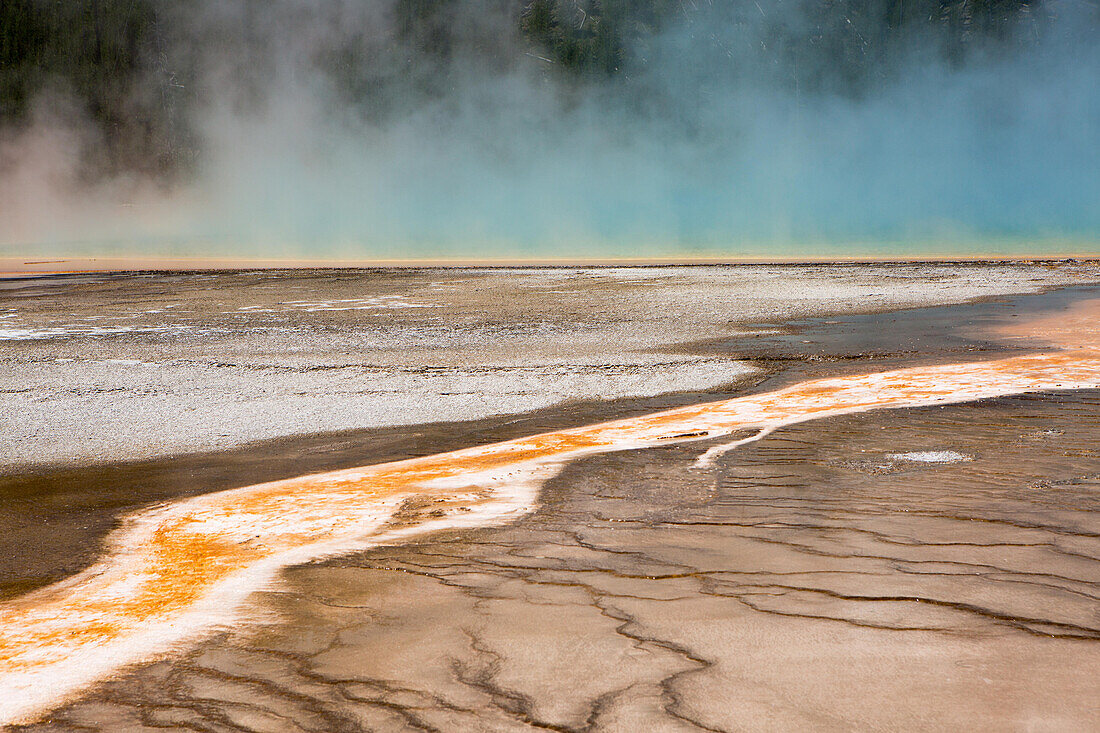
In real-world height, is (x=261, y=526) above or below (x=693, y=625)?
below

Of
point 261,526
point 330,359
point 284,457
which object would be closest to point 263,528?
point 261,526

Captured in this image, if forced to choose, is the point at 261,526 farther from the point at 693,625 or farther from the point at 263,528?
the point at 693,625

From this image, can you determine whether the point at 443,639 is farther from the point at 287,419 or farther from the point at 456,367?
the point at 456,367

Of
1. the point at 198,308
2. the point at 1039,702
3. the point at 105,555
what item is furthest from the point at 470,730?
the point at 198,308

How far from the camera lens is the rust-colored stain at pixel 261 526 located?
2600 millimetres

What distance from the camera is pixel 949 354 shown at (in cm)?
964

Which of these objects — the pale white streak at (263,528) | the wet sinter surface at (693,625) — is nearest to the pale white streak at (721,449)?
the pale white streak at (263,528)

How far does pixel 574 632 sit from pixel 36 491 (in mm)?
3675

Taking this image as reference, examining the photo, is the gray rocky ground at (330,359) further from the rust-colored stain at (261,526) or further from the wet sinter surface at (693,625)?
the wet sinter surface at (693,625)

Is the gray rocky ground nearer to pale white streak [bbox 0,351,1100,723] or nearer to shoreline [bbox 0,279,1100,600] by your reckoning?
shoreline [bbox 0,279,1100,600]

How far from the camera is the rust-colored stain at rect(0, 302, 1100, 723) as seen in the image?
102 inches

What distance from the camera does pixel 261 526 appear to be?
396 cm

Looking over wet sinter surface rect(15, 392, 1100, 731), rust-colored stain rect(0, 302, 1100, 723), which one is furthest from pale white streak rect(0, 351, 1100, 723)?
wet sinter surface rect(15, 392, 1100, 731)

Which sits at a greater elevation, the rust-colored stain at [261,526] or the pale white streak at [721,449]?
the pale white streak at [721,449]
